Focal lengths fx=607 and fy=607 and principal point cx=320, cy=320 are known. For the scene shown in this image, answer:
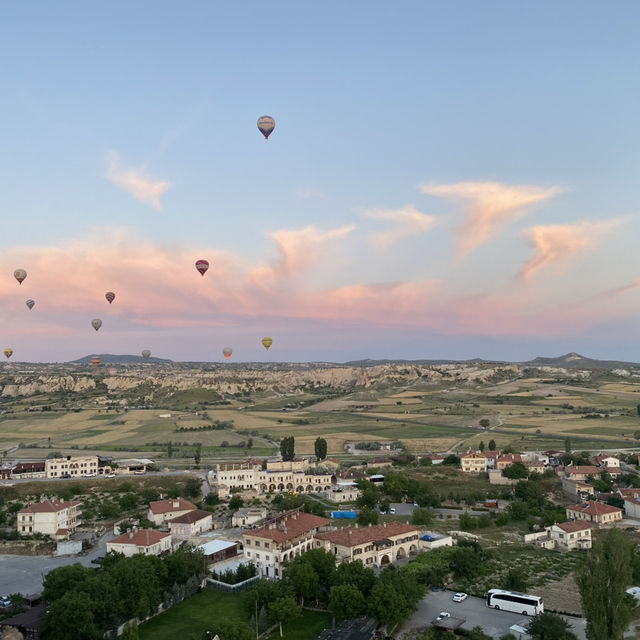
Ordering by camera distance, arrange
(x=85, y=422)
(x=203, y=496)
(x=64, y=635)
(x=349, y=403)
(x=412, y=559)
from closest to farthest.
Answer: (x=64, y=635), (x=412, y=559), (x=203, y=496), (x=85, y=422), (x=349, y=403)

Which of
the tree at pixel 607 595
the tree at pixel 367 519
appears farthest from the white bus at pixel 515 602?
the tree at pixel 367 519

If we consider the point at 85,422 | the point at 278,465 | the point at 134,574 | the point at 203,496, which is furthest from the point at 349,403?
the point at 134,574

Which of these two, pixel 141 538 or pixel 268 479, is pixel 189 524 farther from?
pixel 268 479

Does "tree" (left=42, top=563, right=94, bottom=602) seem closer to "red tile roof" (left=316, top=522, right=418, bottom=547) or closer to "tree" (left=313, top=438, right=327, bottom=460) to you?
"red tile roof" (left=316, top=522, right=418, bottom=547)

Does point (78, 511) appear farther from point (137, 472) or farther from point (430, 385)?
point (430, 385)

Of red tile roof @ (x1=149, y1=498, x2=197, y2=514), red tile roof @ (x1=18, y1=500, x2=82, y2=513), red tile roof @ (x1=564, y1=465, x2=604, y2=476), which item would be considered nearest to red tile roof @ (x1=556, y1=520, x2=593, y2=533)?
red tile roof @ (x1=564, y1=465, x2=604, y2=476)
